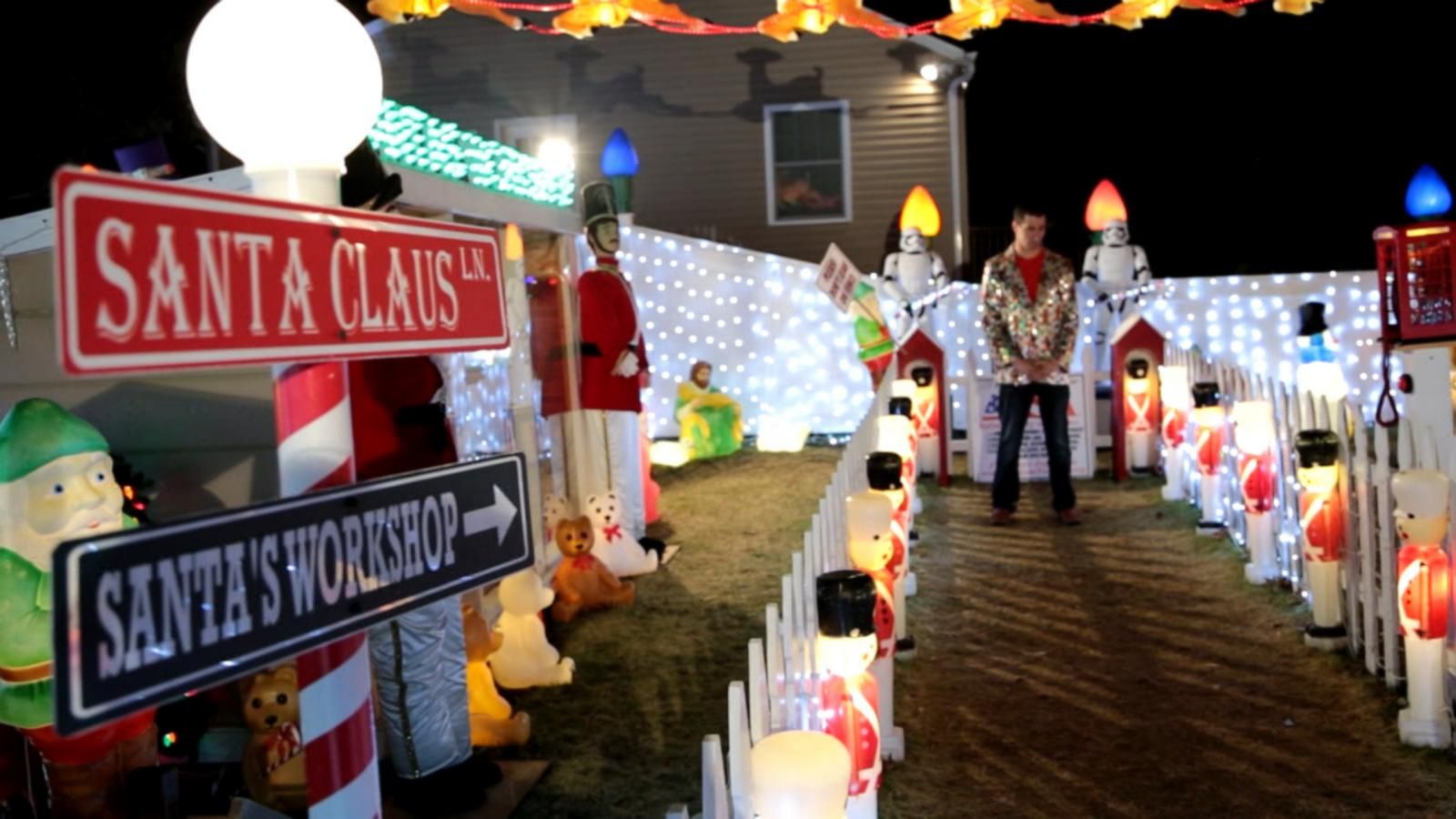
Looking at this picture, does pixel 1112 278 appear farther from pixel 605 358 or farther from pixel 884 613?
pixel 884 613

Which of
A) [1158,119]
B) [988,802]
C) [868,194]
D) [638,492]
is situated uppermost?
[1158,119]

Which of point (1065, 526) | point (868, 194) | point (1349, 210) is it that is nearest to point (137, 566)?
point (1065, 526)

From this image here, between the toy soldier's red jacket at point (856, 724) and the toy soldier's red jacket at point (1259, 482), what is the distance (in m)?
3.72

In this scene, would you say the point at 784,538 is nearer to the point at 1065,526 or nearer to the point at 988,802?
the point at 1065,526

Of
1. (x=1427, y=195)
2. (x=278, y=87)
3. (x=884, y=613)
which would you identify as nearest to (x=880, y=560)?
(x=884, y=613)

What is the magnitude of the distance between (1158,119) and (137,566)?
35.2 metres

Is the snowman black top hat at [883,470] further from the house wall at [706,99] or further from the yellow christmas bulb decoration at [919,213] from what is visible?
the house wall at [706,99]

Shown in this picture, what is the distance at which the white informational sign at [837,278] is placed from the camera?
1070cm

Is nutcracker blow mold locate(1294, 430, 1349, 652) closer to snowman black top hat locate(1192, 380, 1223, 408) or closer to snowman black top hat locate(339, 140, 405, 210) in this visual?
snowman black top hat locate(1192, 380, 1223, 408)

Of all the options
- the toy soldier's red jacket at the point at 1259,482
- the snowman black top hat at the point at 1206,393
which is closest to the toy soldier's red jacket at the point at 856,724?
the toy soldier's red jacket at the point at 1259,482

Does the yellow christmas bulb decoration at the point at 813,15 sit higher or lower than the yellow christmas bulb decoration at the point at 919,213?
higher

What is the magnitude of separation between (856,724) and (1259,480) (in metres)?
3.86

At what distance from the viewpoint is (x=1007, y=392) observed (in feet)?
27.7

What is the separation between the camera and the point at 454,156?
20.4ft
